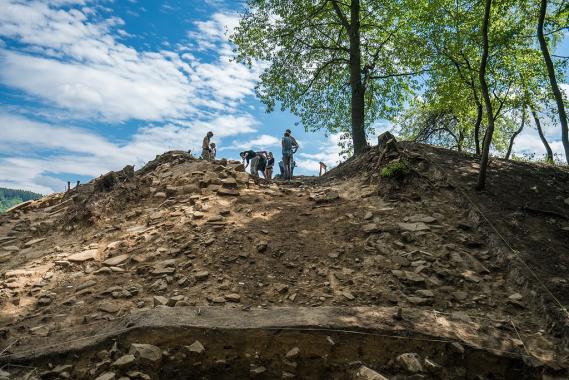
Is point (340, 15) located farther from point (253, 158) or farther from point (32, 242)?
point (32, 242)

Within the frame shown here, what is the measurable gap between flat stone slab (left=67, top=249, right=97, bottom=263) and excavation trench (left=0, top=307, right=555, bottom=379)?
2.34 meters

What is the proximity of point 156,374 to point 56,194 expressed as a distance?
11040 millimetres

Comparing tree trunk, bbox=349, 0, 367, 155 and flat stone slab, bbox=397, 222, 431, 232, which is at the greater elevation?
tree trunk, bbox=349, 0, 367, 155

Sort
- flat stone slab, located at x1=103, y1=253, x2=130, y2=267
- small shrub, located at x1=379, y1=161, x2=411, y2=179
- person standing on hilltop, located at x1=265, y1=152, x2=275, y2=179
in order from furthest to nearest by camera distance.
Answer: person standing on hilltop, located at x1=265, y1=152, x2=275, y2=179, small shrub, located at x1=379, y1=161, x2=411, y2=179, flat stone slab, located at x1=103, y1=253, x2=130, y2=267

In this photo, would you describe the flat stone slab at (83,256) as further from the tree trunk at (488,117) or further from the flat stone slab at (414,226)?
the tree trunk at (488,117)

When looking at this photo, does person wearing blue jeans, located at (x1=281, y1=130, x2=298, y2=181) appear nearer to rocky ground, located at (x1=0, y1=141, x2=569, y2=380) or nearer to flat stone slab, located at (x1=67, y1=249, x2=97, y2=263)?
rocky ground, located at (x1=0, y1=141, x2=569, y2=380)

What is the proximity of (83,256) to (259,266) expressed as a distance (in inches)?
136

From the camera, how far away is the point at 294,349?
4566 mm

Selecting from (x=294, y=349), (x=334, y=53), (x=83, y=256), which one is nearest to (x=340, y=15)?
(x=334, y=53)

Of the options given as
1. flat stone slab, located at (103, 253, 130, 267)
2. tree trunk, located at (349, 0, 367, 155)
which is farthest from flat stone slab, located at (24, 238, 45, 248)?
tree trunk, located at (349, 0, 367, 155)

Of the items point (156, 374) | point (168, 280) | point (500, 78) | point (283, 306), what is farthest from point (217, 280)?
point (500, 78)

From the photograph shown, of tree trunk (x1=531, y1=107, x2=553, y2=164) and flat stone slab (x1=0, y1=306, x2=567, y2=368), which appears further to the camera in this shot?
tree trunk (x1=531, y1=107, x2=553, y2=164)

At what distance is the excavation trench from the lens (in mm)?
4434

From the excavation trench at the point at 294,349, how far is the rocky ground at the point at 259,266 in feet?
0.12
